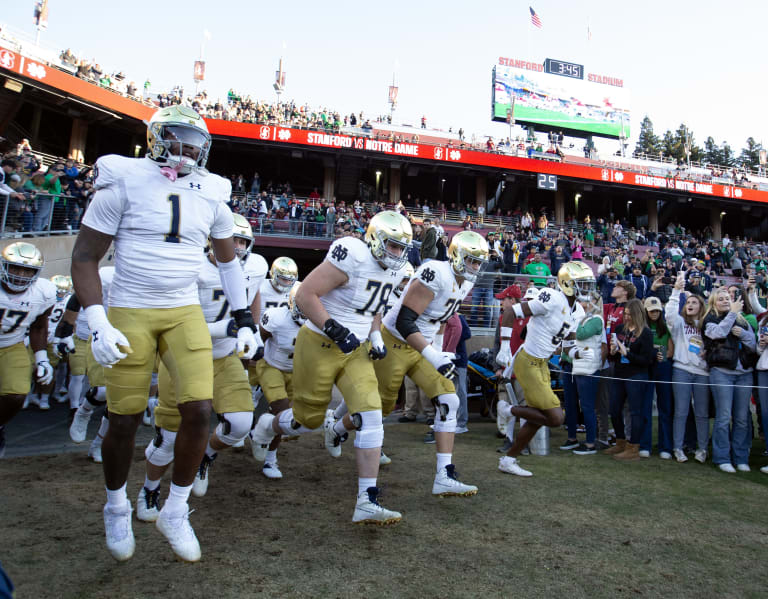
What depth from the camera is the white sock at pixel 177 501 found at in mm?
3250

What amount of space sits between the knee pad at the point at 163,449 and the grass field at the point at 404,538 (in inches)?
17.3

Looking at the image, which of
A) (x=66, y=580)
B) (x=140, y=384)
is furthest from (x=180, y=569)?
(x=140, y=384)

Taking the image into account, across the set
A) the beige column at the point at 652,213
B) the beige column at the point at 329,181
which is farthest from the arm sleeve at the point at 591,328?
the beige column at the point at 652,213

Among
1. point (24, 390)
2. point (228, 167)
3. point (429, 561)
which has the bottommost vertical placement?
point (429, 561)

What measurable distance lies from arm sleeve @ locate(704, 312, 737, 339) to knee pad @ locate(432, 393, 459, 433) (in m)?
3.71

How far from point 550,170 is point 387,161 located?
8.84 meters

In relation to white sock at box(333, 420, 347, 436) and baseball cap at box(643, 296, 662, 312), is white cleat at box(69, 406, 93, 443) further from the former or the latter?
baseball cap at box(643, 296, 662, 312)

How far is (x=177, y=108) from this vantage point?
3408 millimetres

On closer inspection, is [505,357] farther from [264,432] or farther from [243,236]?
[243,236]

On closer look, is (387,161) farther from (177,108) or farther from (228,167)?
(177,108)

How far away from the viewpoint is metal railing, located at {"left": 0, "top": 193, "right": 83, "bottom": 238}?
1147cm

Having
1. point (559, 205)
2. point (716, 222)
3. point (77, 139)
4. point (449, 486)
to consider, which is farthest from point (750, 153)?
point (449, 486)

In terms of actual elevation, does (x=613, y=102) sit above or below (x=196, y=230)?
above

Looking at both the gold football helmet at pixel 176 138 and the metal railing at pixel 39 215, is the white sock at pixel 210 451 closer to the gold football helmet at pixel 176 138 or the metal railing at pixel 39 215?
the gold football helmet at pixel 176 138
